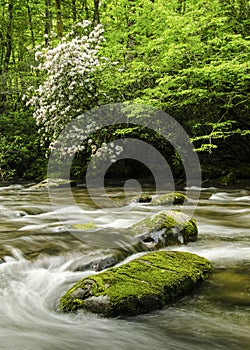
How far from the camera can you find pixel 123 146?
14266 mm

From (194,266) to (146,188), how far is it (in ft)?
29.7

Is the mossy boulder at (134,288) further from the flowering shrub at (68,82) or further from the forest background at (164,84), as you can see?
the flowering shrub at (68,82)

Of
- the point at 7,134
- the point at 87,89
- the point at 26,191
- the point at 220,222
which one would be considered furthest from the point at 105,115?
the point at 220,222

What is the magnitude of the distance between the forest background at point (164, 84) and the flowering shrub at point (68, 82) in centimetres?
4

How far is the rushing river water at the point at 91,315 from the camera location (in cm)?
284

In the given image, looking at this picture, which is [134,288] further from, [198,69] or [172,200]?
[198,69]

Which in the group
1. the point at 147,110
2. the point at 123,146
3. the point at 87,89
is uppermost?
the point at 87,89

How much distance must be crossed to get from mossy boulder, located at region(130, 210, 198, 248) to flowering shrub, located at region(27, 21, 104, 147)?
8.23 metres

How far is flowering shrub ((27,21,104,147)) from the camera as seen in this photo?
1273cm

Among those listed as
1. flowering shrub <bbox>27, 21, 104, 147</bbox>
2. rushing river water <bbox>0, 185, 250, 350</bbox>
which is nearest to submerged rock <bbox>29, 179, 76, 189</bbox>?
flowering shrub <bbox>27, 21, 104, 147</bbox>

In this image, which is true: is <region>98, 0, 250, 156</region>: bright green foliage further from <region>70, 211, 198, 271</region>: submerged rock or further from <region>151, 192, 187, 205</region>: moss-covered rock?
<region>70, 211, 198, 271</region>: submerged rock

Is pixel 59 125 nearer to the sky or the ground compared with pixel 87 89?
nearer to the ground

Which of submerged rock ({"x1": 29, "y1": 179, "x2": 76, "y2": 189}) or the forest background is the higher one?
the forest background

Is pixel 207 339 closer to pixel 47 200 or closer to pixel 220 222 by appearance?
pixel 220 222
